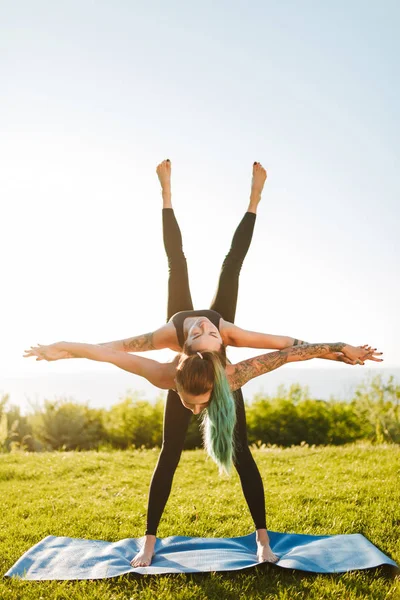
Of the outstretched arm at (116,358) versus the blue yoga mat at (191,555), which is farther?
the blue yoga mat at (191,555)

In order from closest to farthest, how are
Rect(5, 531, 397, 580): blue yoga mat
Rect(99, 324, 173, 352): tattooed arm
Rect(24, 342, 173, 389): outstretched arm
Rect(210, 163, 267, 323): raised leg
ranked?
1. Rect(24, 342, 173, 389): outstretched arm
2. Rect(5, 531, 397, 580): blue yoga mat
3. Rect(99, 324, 173, 352): tattooed arm
4. Rect(210, 163, 267, 323): raised leg

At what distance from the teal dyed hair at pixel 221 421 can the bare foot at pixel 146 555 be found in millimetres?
800

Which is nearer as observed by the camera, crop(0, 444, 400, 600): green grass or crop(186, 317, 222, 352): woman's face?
crop(0, 444, 400, 600): green grass

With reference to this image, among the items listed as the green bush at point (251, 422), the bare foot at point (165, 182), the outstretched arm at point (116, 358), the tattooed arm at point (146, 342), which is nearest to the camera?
the outstretched arm at point (116, 358)

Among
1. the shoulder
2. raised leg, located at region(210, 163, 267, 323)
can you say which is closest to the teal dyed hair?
the shoulder

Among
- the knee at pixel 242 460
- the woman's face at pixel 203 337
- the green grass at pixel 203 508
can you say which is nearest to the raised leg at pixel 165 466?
the green grass at pixel 203 508

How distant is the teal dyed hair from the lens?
132 inches

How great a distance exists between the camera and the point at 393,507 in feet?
15.5

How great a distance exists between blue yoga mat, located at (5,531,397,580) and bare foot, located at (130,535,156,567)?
0.15 feet

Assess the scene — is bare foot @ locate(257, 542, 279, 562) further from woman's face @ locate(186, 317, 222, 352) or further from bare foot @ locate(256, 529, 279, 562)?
woman's face @ locate(186, 317, 222, 352)

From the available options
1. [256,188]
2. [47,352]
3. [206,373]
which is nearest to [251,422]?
[256,188]

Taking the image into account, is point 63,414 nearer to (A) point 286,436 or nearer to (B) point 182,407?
(A) point 286,436

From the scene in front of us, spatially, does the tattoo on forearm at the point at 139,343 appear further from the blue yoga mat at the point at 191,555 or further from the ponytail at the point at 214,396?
the blue yoga mat at the point at 191,555

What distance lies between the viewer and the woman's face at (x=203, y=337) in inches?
137
